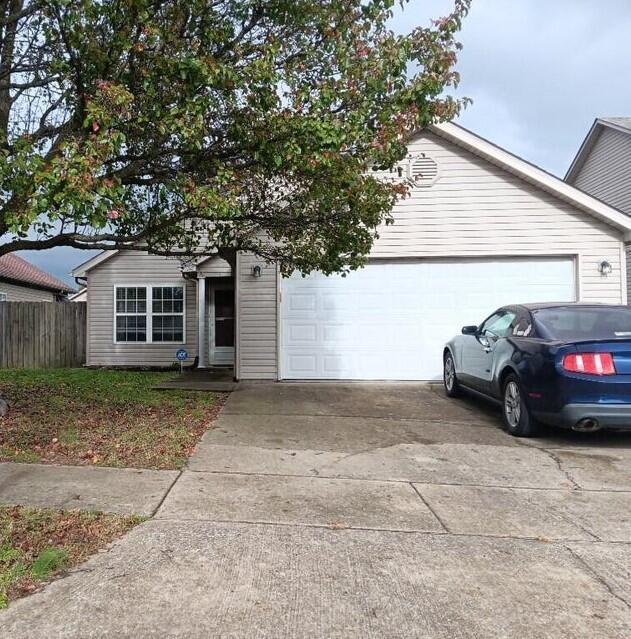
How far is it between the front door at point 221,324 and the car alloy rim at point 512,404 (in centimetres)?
1001

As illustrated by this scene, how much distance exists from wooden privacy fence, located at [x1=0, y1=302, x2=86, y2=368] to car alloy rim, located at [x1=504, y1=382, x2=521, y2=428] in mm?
13565

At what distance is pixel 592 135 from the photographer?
18.3 m

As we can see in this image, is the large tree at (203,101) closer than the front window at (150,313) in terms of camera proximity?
Yes

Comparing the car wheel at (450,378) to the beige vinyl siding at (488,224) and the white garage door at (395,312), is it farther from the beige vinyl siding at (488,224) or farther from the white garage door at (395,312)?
the beige vinyl siding at (488,224)

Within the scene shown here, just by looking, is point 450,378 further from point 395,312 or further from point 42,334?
point 42,334

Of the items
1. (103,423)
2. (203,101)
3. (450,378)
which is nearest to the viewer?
(203,101)

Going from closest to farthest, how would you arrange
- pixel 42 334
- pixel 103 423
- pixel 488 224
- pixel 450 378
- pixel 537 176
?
pixel 103 423, pixel 450 378, pixel 537 176, pixel 488 224, pixel 42 334

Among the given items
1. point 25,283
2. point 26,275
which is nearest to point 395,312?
point 25,283

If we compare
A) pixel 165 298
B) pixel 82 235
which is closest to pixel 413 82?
pixel 82 235

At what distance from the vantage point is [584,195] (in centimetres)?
1073

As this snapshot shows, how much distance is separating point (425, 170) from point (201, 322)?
7.23 metres

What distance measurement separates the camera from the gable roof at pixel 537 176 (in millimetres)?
10656

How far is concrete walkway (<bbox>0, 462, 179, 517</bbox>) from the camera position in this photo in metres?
4.17

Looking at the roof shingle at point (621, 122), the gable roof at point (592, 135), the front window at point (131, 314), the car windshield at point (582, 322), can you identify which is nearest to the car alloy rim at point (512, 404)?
the car windshield at point (582, 322)
